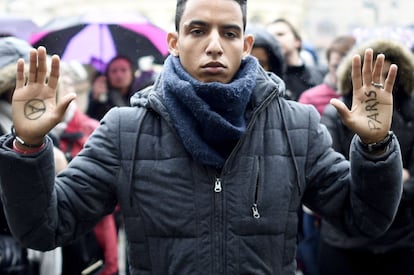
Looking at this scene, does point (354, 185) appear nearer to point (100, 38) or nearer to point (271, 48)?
point (271, 48)

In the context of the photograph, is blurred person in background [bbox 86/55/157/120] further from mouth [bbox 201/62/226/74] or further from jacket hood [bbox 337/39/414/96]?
mouth [bbox 201/62/226/74]

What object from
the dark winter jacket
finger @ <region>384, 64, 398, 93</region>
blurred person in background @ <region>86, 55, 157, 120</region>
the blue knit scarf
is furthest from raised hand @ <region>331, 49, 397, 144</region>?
blurred person in background @ <region>86, 55, 157, 120</region>

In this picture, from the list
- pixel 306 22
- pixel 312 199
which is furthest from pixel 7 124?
pixel 306 22

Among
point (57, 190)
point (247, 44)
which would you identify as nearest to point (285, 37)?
point (247, 44)

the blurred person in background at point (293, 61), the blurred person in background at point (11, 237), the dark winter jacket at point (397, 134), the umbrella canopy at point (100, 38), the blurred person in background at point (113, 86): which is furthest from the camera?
the blurred person in background at point (113, 86)

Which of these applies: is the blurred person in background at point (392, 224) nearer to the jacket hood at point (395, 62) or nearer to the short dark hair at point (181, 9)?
the jacket hood at point (395, 62)

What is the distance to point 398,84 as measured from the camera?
4.54 meters

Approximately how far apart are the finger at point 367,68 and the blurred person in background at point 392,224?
172 cm

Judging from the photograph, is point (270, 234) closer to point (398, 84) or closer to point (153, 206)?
point (153, 206)

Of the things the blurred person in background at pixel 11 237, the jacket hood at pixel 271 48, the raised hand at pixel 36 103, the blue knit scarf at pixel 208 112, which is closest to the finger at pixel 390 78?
the blue knit scarf at pixel 208 112

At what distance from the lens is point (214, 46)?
2.77 metres

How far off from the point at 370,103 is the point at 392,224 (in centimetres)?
184

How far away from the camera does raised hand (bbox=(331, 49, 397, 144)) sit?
8.93ft

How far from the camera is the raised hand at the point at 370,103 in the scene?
2.72 m
